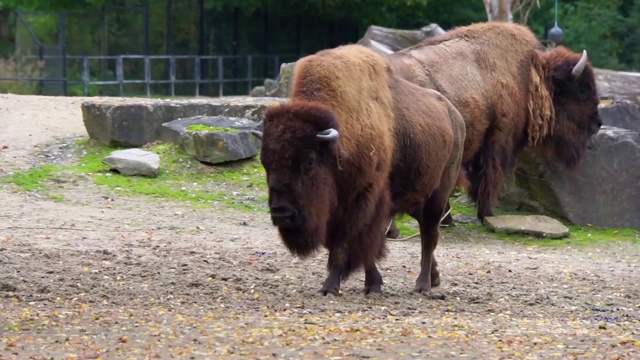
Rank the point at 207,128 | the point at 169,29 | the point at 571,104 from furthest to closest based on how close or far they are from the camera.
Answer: the point at 169,29, the point at 207,128, the point at 571,104

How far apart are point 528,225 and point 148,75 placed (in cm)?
1536

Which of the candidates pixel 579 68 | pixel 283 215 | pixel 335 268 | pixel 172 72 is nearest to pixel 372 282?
pixel 335 268

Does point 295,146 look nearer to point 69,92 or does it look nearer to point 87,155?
point 87,155

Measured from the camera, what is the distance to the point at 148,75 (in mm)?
26266

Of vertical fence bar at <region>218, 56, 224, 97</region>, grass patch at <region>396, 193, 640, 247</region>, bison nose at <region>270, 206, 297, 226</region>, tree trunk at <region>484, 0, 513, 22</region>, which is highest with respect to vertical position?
bison nose at <region>270, 206, 297, 226</region>

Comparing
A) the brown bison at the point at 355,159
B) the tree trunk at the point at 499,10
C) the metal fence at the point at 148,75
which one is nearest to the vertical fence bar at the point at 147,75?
the metal fence at the point at 148,75

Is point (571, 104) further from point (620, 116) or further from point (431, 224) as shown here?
point (431, 224)

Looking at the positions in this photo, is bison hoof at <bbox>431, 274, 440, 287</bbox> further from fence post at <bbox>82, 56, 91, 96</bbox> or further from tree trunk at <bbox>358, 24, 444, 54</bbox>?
fence post at <bbox>82, 56, 91, 96</bbox>

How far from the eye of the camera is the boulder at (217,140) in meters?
13.8

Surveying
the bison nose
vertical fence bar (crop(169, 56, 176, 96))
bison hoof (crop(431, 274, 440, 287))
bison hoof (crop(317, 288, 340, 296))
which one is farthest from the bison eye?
vertical fence bar (crop(169, 56, 176, 96))

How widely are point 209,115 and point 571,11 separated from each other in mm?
18216

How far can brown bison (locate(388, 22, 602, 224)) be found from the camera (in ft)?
38.3

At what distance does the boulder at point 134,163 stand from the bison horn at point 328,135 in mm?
6119

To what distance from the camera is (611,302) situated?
347 inches
